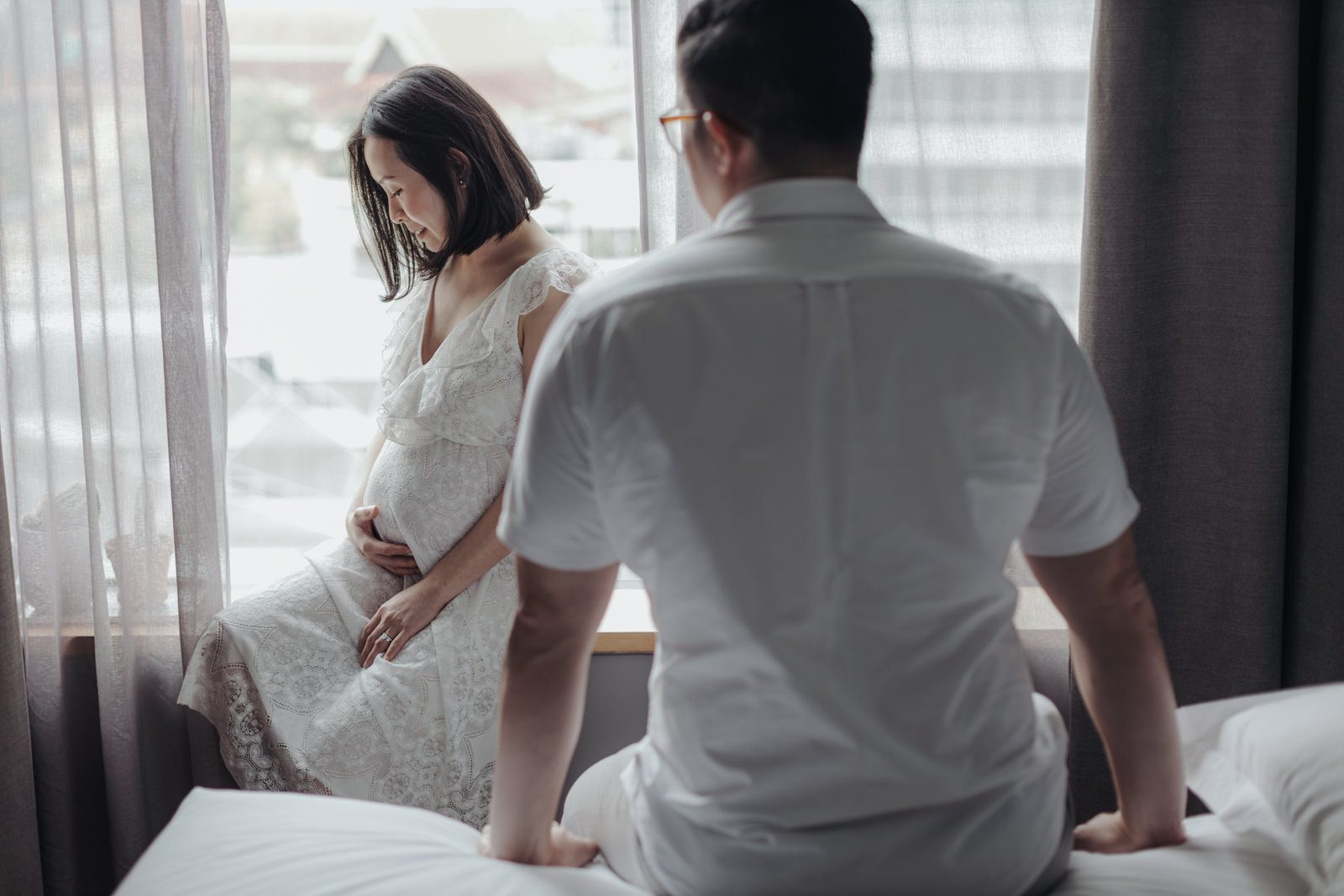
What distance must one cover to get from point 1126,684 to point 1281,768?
0.75ft

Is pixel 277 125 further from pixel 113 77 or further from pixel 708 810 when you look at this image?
pixel 708 810

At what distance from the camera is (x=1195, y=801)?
6.30 ft

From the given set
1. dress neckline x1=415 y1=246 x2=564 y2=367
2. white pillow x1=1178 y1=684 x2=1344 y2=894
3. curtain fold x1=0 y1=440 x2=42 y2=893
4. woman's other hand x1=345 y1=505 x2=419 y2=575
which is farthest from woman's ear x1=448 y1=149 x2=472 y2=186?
white pillow x1=1178 y1=684 x2=1344 y2=894

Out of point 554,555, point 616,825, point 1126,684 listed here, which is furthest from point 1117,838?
point 554,555

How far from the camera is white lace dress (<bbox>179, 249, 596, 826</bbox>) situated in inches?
65.4

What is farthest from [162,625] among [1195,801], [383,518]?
[1195,801]

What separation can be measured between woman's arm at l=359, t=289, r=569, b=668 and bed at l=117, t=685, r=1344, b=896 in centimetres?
59

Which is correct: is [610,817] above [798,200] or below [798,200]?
below

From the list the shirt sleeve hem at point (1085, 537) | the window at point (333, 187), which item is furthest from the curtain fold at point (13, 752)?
the shirt sleeve hem at point (1085, 537)

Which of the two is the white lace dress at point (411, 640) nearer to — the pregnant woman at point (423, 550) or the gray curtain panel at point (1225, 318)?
the pregnant woman at point (423, 550)

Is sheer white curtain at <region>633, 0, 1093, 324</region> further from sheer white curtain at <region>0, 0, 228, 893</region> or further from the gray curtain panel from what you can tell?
sheer white curtain at <region>0, 0, 228, 893</region>

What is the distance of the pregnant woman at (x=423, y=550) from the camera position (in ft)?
5.49

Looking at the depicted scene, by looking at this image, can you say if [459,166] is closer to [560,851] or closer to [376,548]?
[376,548]

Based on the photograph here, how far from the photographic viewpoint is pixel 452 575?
1.82 metres
